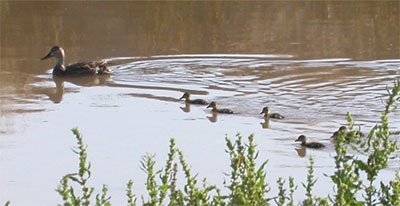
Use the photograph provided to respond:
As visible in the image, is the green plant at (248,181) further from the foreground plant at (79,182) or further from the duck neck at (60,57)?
the duck neck at (60,57)

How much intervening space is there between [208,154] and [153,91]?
11.0ft

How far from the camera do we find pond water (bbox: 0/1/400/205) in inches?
331

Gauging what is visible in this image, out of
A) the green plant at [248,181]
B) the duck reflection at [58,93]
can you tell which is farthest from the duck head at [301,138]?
the green plant at [248,181]

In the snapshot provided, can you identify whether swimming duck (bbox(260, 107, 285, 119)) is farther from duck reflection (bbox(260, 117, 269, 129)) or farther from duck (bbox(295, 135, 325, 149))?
duck (bbox(295, 135, 325, 149))

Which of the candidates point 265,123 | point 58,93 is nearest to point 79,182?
point 265,123

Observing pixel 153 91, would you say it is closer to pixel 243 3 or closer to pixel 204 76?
pixel 204 76

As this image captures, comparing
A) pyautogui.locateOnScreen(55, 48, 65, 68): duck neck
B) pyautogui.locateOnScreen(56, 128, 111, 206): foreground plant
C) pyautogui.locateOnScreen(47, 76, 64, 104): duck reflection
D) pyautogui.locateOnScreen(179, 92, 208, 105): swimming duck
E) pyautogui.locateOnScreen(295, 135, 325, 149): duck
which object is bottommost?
pyautogui.locateOnScreen(56, 128, 111, 206): foreground plant

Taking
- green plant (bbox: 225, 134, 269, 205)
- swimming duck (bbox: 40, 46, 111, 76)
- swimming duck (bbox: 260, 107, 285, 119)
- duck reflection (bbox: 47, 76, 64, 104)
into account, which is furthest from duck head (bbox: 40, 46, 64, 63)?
green plant (bbox: 225, 134, 269, 205)

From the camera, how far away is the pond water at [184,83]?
8.40m

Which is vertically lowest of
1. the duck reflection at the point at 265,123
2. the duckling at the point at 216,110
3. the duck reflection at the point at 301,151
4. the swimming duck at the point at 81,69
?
the duck reflection at the point at 301,151

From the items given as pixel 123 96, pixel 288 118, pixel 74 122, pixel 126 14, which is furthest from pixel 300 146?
pixel 126 14

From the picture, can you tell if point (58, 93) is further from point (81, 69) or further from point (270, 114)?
point (270, 114)

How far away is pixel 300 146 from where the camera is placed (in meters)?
8.83

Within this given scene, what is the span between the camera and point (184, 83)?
12.4 meters
